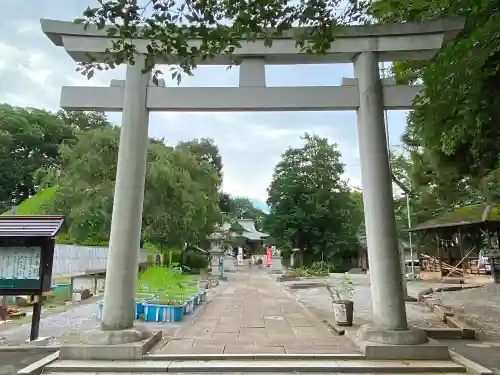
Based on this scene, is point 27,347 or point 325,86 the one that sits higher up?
point 325,86

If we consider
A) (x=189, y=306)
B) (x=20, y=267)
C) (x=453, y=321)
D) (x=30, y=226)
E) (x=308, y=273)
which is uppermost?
(x=30, y=226)

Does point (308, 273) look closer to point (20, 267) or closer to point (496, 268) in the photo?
point (496, 268)

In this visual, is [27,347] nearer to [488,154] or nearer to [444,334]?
[444,334]

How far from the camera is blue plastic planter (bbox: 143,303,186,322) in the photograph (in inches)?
356

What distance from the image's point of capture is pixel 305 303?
12664 mm

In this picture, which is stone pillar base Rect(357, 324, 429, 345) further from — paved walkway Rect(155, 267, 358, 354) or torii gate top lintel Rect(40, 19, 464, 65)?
torii gate top lintel Rect(40, 19, 464, 65)

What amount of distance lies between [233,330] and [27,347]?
11.5ft

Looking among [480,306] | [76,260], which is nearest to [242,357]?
[480,306]

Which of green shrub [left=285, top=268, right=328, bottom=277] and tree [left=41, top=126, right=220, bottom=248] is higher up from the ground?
tree [left=41, top=126, right=220, bottom=248]

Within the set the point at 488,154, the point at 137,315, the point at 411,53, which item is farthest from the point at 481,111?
the point at 137,315

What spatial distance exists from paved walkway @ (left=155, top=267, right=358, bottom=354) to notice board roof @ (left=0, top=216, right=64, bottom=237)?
294cm

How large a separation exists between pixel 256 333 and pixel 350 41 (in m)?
5.30

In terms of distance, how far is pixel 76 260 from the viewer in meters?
13.8

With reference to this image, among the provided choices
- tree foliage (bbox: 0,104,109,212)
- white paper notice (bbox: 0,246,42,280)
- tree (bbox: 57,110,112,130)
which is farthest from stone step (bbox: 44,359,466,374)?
tree (bbox: 57,110,112,130)
